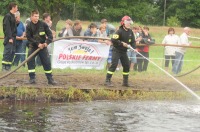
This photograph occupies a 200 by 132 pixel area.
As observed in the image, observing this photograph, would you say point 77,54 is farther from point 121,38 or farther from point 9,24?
point 9,24

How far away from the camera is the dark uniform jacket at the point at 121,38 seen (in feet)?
43.8

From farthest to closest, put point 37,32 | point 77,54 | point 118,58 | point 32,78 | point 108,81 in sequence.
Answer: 1. point 77,54
2. point 108,81
3. point 118,58
4. point 32,78
5. point 37,32

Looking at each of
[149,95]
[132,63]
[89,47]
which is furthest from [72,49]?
[149,95]

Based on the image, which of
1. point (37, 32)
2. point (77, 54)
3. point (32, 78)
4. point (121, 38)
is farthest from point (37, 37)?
point (77, 54)

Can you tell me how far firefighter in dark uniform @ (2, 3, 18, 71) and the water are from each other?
8.10ft

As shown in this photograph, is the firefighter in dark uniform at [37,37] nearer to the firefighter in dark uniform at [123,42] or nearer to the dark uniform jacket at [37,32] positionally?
the dark uniform jacket at [37,32]

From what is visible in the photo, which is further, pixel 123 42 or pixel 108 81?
pixel 108 81

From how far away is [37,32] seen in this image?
508 inches

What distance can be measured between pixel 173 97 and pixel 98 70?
351 centimetres

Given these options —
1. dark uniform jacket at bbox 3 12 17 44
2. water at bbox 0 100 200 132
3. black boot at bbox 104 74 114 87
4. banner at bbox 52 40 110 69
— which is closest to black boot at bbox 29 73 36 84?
water at bbox 0 100 200 132

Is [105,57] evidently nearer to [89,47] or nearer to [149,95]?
[89,47]

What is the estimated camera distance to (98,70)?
16.3m

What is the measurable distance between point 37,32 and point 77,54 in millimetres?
3243

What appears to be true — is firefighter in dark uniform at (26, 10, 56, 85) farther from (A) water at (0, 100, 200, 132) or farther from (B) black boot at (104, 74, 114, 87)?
(B) black boot at (104, 74, 114, 87)
